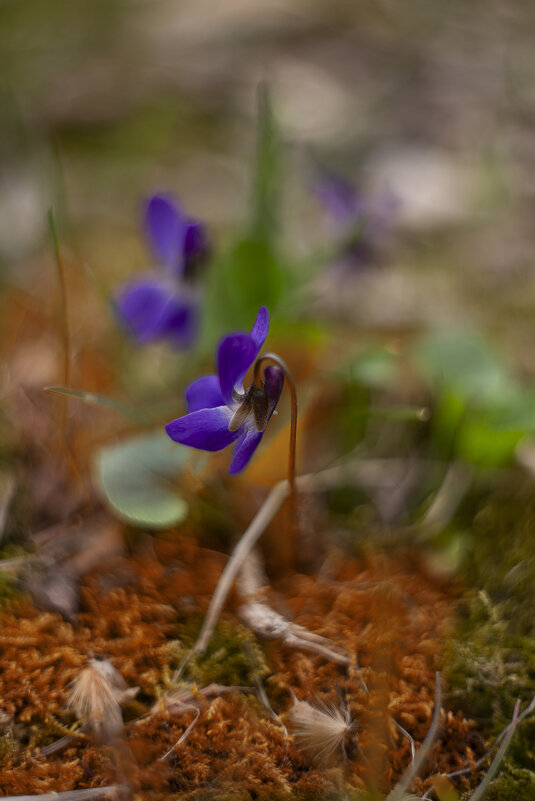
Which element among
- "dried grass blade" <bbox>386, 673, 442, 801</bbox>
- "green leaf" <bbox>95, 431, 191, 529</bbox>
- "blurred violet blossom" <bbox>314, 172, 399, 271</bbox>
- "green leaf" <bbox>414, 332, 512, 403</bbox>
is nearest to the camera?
"dried grass blade" <bbox>386, 673, 442, 801</bbox>

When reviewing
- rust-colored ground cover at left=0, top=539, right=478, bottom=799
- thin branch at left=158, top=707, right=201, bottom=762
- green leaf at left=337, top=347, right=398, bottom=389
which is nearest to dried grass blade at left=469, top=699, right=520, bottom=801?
rust-colored ground cover at left=0, top=539, right=478, bottom=799

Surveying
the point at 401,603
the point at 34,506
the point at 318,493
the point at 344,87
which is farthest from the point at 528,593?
the point at 344,87

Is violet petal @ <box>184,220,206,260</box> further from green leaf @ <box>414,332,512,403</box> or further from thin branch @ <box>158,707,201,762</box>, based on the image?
thin branch @ <box>158,707,201,762</box>

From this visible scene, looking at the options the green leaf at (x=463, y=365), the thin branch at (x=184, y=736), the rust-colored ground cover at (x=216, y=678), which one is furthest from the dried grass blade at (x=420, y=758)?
the green leaf at (x=463, y=365)

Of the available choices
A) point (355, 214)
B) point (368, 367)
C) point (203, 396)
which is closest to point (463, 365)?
point (368, 367)

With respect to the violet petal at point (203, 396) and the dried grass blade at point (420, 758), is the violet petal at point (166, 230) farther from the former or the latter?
the dried grass blade at point (420, 758)

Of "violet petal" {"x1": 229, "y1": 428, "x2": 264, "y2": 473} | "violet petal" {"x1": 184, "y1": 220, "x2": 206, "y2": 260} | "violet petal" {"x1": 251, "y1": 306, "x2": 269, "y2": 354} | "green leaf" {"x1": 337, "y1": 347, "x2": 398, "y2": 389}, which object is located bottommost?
"green leaf" {"x1": 337, "y1": 347, "x2": 398, "y2": 389}
